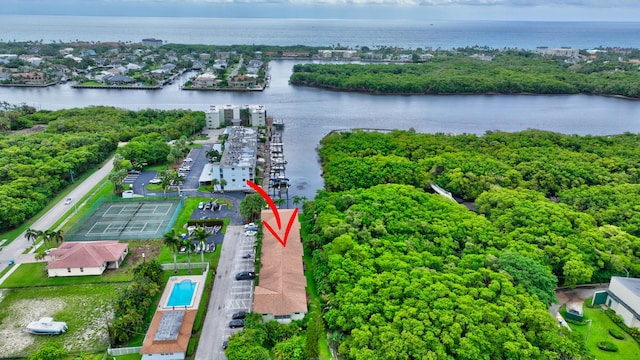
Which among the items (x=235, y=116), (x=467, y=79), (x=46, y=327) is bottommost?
(x=46, y=327)

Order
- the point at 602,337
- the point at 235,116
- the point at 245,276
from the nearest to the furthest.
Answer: the point at 602,337
the point at 245,276
the point at 235,116

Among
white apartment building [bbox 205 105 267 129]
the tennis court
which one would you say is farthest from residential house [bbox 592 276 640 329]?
white apartment building [bbox 205 105 267 129]

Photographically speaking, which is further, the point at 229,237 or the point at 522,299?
the point at 229,237

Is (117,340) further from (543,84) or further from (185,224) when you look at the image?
(543,84)

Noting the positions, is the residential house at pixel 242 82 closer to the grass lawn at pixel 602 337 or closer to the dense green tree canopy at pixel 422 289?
the dense green tree canopy at pixel 422 289

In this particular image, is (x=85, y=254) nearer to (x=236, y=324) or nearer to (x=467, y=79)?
(x=236, y=324)

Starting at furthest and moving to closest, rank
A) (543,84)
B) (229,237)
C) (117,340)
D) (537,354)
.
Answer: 1. (543,84)
2. (229,237)
3. (117,340)
4. (537,354)

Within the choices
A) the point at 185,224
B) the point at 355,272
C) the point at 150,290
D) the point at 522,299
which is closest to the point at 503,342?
the point at 522,299

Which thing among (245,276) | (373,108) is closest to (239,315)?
(245,276)
